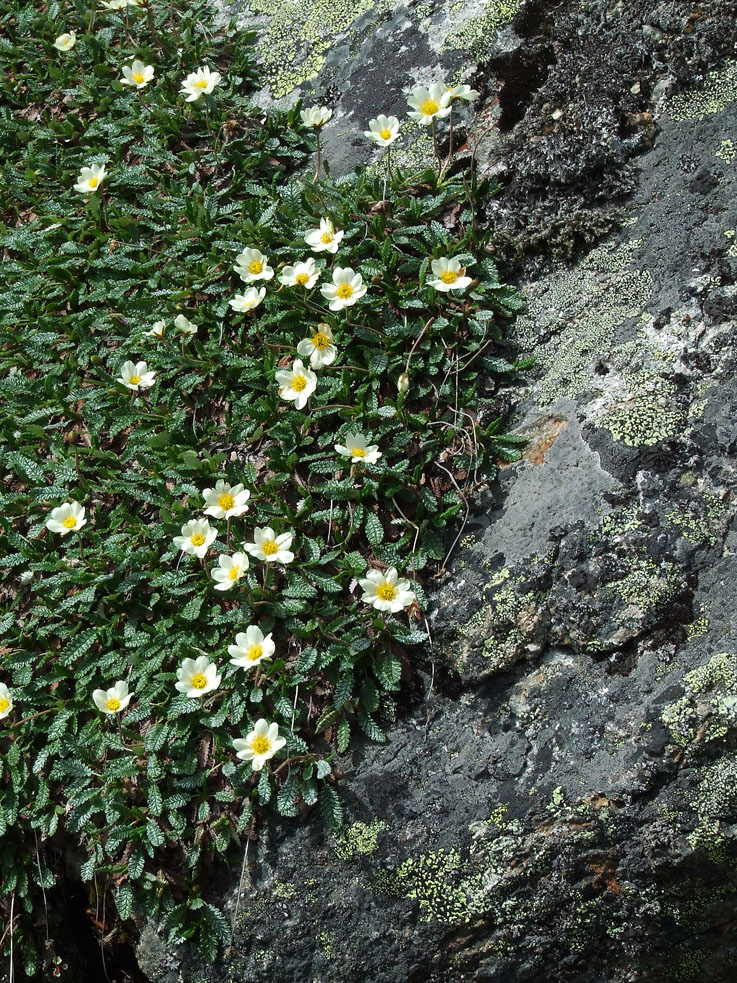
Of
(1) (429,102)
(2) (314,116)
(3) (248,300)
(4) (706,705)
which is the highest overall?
(1) (429,102)

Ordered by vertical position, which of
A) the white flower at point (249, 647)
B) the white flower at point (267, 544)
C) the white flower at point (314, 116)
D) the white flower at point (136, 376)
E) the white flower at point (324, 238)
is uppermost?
the white flower at point (314, 116)

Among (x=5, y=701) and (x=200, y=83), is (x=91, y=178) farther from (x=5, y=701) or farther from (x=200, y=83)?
(x=5, y=701)

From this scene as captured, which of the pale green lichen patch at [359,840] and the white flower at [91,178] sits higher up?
the white flower at [91,178]

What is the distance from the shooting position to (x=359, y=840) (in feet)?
9.15

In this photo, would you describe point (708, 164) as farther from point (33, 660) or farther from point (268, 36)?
point (33, 660)

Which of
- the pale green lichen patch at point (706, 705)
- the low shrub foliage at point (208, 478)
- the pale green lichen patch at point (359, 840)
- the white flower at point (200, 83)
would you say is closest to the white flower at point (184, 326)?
the low shrub foliage at point (208, 478)

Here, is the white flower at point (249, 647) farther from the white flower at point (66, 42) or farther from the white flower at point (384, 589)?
the white flower at point (66, 42)

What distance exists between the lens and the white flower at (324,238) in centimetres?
340

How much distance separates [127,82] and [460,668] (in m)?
3.28

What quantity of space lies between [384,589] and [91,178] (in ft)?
8.12

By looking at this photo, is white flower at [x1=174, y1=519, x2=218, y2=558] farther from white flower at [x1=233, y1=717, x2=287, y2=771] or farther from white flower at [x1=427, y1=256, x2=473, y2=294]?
white flower at [x1=427, y1=256, x2=473, y2=294]

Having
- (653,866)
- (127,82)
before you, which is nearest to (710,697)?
(653,866)

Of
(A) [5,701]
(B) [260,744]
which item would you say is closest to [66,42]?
(A) [5,701]

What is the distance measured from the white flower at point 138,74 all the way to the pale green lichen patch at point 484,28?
144 cm
